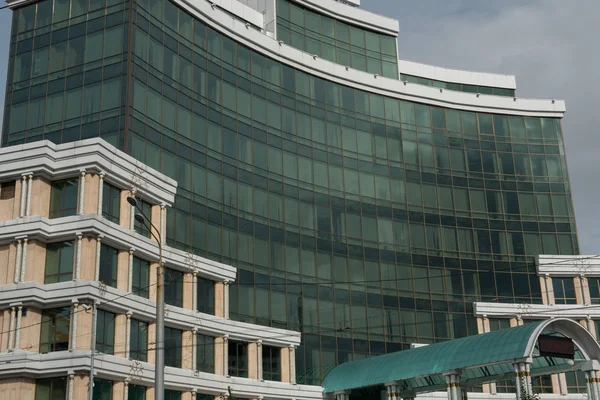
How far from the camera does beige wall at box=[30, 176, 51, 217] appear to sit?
1818 inches

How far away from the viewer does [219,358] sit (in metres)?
53.8

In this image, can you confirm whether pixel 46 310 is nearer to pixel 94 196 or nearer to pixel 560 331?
pixel 94 196

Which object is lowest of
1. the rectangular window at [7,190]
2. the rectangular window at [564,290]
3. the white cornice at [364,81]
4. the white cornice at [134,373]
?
the white cornice at [134,373]

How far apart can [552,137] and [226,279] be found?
37.2 m

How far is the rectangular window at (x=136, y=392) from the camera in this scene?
46.8 m

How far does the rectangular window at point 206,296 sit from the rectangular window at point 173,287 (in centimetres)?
170

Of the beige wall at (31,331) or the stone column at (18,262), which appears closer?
the beige wall at (31,331)

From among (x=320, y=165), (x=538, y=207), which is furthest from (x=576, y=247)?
(x=320, y=165)

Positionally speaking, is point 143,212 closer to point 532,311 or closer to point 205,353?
point 205,353

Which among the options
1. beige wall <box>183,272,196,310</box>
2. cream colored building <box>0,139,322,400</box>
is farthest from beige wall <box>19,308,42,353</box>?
beige wall <box>183,272,196,310</box>

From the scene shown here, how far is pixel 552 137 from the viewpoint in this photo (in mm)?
76562

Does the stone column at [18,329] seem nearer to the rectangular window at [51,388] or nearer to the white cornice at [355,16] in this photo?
the rectangular window at [51,388]

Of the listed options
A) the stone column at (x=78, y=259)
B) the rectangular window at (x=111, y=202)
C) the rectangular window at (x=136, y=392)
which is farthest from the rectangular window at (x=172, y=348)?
the stone column at (x=78, y=259)

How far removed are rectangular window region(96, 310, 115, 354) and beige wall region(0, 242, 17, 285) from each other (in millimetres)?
5344
